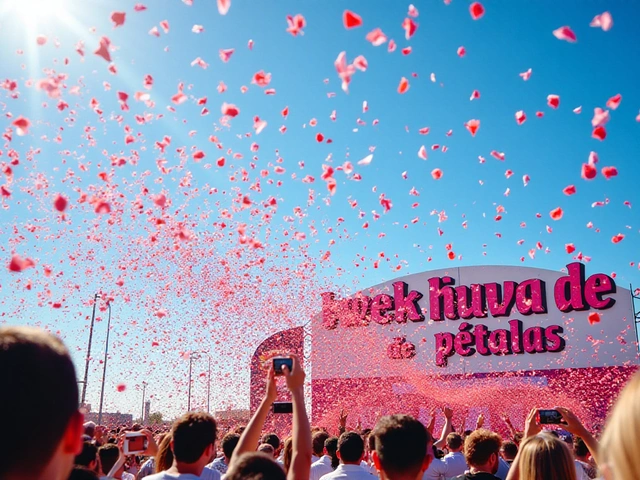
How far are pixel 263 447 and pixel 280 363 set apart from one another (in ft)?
9.30

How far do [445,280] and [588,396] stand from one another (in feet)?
22.6

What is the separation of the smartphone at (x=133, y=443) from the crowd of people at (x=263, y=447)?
31 millimetres

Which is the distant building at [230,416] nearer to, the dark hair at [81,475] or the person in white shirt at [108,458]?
the person in white shirt at [108,458]

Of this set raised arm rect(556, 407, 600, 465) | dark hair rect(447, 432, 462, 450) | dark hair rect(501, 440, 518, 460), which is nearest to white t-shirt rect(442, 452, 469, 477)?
dark hair rect(447, 432, 462, 450)

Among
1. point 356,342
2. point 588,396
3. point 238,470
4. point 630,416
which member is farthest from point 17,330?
point 356,342

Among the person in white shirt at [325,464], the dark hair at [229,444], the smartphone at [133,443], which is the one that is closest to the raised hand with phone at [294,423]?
the smartphone at [133,443]

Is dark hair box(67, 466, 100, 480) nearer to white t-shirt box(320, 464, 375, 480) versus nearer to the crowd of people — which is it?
the crowd of people

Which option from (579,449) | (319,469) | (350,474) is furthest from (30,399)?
(579,449)

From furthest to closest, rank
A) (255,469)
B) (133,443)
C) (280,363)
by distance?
(133,443)
(280,363)
(255,469)

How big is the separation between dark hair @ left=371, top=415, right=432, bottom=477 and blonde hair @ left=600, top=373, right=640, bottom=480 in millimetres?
2025

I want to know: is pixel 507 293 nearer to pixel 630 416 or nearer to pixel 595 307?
pixel 595 307

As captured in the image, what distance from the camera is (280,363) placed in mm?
3619

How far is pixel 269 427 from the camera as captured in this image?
25.6 meters

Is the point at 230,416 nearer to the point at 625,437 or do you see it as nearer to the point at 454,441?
the point at 454,441
